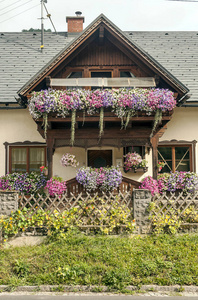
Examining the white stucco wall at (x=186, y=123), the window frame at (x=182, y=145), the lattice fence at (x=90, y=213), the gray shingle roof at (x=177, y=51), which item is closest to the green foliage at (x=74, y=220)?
the lattice fence at (x=90, y=213)

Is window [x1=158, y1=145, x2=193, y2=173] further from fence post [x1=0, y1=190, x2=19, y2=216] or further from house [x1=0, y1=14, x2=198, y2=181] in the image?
fence post [x1=0, y1=190, x2=19, y2=216]

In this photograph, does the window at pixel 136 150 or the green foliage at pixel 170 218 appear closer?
the green foliage at pixel 170 218

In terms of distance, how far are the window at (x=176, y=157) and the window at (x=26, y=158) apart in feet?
17.1

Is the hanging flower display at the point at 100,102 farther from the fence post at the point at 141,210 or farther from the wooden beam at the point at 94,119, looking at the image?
the fence post at the point at 141,210

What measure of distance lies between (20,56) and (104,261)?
1147 centimetres

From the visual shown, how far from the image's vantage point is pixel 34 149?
1258 cm

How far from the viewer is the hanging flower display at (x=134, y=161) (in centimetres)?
1122

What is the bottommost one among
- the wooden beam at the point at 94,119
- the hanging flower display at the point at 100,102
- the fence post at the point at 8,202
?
the fence post at the point at 8,202

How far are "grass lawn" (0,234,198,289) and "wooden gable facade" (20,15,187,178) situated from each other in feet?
11.5

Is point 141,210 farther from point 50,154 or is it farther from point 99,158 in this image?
point 99,158

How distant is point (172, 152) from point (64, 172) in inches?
187

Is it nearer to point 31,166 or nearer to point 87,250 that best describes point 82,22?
point 31,166

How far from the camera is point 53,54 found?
1466cm

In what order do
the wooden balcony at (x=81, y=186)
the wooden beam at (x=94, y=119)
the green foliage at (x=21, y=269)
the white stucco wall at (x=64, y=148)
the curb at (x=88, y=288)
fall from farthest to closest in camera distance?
the white stucco wall at (x=64, y=148)
the wooden balcony at (x=81, y=186)
the wooden beam at (x=94, y=119)
the green foliage at (x=21, y=269)
the curb at (x=88, y=288)
